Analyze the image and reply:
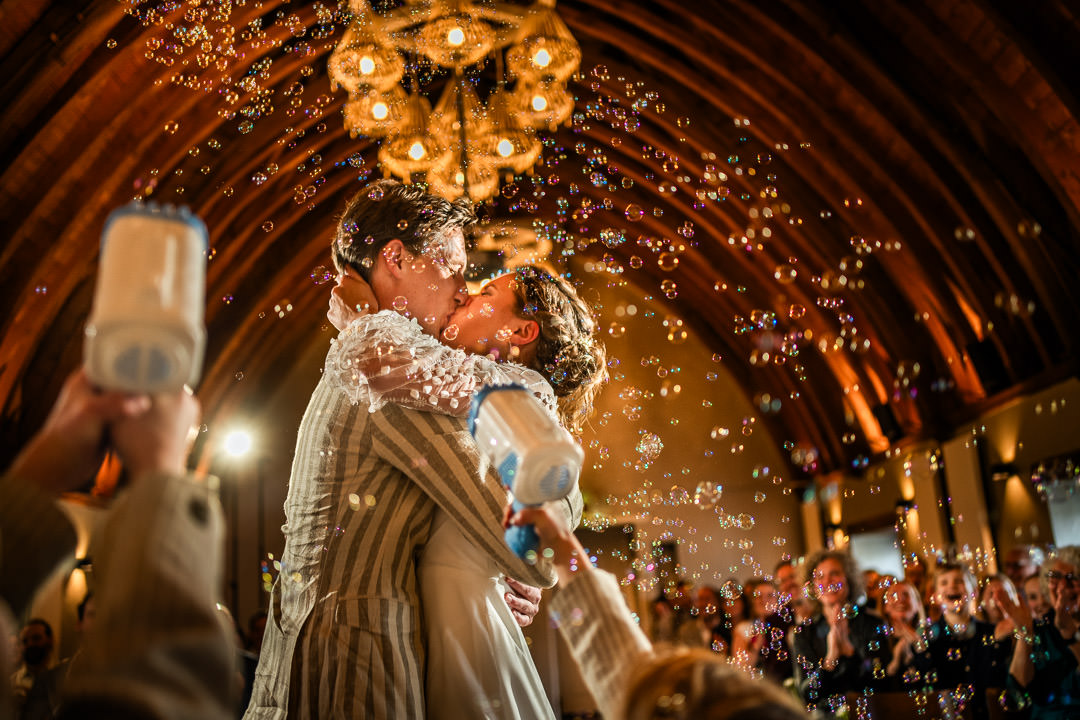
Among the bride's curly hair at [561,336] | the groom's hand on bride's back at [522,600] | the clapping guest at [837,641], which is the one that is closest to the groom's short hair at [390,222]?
the bride's curly hair at [561,336]

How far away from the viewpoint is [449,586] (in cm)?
194

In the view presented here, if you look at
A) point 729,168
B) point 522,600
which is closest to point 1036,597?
point 522,600

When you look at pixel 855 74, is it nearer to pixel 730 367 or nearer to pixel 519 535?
pixel 730 367

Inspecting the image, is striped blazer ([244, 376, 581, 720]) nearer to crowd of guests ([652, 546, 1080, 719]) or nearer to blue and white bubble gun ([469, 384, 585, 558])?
blue and white bubble gun ([469, 384, 585, 558])

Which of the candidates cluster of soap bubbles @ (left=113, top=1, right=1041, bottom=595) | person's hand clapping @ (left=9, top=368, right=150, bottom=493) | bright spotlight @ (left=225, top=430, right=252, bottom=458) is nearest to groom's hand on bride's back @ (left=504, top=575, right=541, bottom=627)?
person's hand clapping @ (left=9, top=368, right=150, bottom=493)

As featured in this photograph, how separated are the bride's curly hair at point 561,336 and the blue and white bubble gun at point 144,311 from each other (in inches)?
66.6

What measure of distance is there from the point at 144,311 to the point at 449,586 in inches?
47.1

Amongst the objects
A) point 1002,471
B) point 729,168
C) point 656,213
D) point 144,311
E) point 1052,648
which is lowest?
point 144,311

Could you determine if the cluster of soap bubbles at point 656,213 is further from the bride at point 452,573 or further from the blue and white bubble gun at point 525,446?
the blue and white bubble gun at point 525,446

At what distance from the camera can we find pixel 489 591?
1979mm

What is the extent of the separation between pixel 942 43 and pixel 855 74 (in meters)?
1.06

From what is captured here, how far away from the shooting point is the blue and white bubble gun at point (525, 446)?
1.36 metres

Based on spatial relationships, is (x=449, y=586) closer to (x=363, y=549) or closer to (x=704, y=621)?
(x=363, y=549)

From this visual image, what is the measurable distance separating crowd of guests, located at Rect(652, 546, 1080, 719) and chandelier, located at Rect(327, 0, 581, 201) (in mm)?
3236
